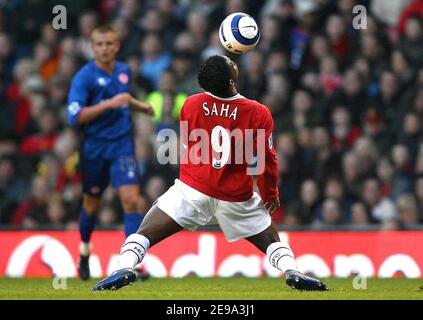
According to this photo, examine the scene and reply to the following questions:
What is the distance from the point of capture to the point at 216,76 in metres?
8.22

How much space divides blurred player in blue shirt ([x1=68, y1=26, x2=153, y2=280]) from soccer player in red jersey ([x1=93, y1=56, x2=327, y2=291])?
7.07ft

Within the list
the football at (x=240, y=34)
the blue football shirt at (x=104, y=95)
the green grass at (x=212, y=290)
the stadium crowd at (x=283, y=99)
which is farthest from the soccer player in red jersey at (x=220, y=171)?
the stadium crowd at (x=283, y=99)

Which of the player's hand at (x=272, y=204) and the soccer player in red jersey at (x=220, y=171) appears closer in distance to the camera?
the soccer player in red jersey at (x=220, y=171)

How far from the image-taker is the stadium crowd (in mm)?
13203

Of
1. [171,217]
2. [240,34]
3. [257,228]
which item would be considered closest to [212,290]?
[257,228]

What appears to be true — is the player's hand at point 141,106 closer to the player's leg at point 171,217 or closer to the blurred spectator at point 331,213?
the player's leg at point 171,217

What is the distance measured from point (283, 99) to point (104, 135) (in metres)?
4.01

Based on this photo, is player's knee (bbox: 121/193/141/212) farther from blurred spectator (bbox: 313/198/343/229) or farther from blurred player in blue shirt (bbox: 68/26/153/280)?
blurred spectator (bbox: 313/198/343/229)

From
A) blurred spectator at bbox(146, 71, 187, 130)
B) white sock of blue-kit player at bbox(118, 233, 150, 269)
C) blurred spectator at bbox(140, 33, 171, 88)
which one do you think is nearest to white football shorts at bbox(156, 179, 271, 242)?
white sock of blue-kit player at bbox(118, 233, 150, 269)

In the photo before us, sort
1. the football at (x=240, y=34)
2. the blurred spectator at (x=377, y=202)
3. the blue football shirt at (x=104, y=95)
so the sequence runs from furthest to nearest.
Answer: the blurred spectator at (x=377, y=202)
the blue football shirt at (x=104, y=95)
the football at (x=240, y=34)

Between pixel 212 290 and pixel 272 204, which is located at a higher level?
pixel 272 204

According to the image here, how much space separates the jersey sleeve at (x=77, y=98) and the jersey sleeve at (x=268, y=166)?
2610 millimetres

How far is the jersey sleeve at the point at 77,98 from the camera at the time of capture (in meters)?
10.4

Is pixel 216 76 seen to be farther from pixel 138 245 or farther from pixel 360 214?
pixel 360 214
